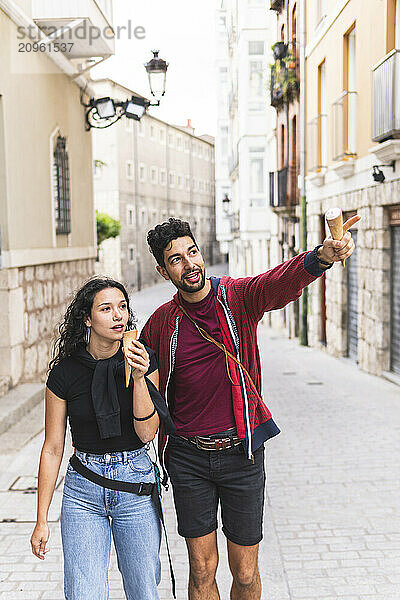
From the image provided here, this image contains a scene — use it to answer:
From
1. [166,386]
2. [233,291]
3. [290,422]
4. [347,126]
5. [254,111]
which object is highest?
[254,111]

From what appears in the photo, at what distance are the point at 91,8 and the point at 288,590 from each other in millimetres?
8890

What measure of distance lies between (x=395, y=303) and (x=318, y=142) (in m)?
5.89

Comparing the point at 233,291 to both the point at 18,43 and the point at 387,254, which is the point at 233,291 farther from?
the point at 387,254

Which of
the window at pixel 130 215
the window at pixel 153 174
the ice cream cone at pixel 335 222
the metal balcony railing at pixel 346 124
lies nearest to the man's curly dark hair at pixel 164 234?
the ice cream cone at pixel 335 222

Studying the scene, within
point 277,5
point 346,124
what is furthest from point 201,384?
point 277,5

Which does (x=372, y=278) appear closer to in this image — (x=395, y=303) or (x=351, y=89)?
(x=395, y=303)

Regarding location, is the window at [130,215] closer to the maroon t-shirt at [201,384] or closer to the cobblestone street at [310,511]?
the cobblestone street at [310,511]

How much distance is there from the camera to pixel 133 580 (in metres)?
2.83

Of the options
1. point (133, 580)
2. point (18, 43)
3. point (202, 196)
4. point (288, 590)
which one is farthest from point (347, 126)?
point (202, 196)

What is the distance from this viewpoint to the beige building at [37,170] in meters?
8.88

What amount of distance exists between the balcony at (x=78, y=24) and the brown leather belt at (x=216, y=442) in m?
8.40

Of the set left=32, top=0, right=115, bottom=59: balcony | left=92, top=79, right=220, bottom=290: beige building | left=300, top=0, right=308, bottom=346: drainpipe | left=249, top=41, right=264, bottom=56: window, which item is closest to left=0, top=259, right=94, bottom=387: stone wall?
left=32, top=0, right=115, bottom=59: balcony

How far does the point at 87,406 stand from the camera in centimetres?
286

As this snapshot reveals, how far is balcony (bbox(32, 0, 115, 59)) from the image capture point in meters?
9.95
